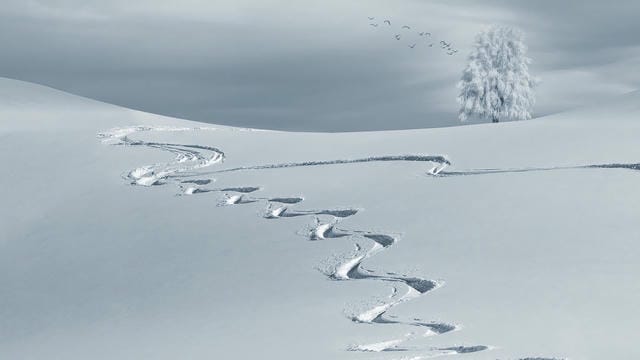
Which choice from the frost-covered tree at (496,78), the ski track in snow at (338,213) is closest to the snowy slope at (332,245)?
the ski track in snow at (338,213)

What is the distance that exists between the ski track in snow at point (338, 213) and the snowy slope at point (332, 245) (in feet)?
0.15

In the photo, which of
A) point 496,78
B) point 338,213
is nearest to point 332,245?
point 338,213

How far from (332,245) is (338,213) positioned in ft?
6.00

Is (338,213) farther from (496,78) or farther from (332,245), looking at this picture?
(496,78)

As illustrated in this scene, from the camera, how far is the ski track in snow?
11.3 metres

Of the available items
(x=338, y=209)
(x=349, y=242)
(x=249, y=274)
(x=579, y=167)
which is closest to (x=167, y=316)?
(x=249, y=274)

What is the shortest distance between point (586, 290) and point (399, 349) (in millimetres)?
2701

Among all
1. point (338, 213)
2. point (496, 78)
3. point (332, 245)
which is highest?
point (496, 78)

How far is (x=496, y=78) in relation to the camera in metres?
47.7

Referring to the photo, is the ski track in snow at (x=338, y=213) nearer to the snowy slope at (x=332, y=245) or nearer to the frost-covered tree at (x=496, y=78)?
the snowy slope at (x=332, y=245)

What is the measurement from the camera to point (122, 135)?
2550 centimetres

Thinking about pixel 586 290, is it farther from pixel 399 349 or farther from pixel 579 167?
pixel 579 167

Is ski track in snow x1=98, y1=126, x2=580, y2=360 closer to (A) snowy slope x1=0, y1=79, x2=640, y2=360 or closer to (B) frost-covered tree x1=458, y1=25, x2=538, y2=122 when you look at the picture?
(A) snowy slope x1=0, y1=79, x2=640, y2=360

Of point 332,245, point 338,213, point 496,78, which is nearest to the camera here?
point 332,245
